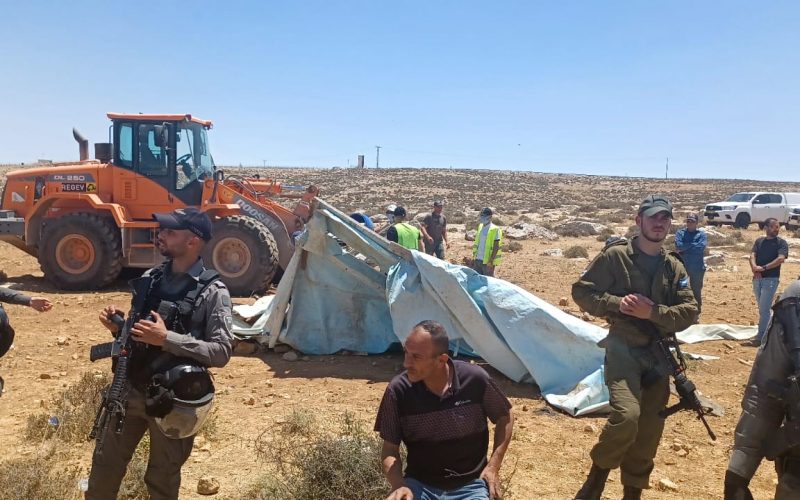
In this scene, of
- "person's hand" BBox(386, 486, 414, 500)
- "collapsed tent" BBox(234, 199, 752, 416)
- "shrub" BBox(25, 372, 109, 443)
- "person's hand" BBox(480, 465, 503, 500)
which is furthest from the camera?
"collapsed tent" BBox(234, 199, 752, 416)

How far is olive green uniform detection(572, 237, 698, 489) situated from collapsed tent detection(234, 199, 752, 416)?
70.7 inches

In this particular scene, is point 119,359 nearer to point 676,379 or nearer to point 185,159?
point 676,379

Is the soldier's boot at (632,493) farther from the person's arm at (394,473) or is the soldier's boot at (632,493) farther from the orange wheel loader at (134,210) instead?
the orange wheel loader at (134,210)

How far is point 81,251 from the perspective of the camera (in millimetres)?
10336

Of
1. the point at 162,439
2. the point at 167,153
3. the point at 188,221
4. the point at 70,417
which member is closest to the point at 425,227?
the point at 167,153

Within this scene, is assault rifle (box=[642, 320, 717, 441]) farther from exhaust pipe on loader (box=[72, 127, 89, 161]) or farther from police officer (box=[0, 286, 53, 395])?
exhaust pipe on loader (box=[72, 127, 89, 161])

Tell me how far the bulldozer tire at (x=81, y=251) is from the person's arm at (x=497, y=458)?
8.96 metres

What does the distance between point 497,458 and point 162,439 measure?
1.51 meters

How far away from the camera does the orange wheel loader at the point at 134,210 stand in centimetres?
997

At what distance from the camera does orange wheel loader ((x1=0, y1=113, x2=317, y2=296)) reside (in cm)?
997

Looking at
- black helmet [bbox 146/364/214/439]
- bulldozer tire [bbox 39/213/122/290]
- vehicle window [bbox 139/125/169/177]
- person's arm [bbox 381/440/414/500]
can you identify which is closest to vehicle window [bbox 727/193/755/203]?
vehicle window [bbox 139/125/169/177]

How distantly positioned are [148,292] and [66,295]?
813cm

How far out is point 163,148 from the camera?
9906 millimetres

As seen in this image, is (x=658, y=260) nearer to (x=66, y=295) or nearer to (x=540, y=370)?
(x=540, y=370)
